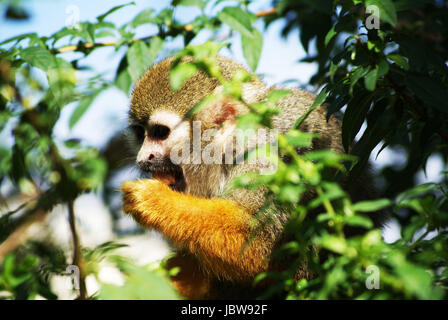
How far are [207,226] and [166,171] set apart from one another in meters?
0.96

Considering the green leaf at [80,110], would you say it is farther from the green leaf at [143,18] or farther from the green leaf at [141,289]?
the green leaf at [141,289]

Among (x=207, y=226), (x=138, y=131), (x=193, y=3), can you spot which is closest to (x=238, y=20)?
(x=193, y=3)

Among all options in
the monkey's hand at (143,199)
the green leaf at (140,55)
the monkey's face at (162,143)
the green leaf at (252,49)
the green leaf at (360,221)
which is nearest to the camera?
the green leaf at (360,221)

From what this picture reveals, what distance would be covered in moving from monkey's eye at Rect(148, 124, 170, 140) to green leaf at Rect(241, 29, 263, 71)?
1.56 meters

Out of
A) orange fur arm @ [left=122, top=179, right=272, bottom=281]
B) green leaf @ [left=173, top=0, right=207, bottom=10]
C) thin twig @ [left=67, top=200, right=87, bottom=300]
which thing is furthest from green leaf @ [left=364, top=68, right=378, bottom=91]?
thin twig @ [left=67, top=200, right=87, bottom=300]

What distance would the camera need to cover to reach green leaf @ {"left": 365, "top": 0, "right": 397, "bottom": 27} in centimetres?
256

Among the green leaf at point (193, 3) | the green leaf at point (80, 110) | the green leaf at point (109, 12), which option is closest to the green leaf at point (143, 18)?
the green leaf at point (109, 12)

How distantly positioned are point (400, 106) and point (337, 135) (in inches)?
49.1

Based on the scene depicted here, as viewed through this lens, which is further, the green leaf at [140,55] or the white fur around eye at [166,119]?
the white fur around eye at [166,119]

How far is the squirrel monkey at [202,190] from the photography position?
3.99 meters

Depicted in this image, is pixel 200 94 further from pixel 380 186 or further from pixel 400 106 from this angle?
pixel 380 186

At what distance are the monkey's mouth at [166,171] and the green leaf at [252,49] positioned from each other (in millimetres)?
1676

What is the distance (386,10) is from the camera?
2.59 metres
